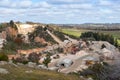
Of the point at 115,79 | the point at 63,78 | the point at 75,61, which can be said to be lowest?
the point at 75,61

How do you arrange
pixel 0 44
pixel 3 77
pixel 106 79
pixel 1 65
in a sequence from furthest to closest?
pixel 0 44 < pixel 106 79 < pixel 1 65 < pixel 3 77

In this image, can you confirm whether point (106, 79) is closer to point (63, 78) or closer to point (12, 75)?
point (63, 78)

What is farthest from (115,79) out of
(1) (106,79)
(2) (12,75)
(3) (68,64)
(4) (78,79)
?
(3) (68,64)

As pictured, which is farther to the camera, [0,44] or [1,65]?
[0,44]

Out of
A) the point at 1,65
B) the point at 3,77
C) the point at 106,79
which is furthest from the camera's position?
the point at 106,79

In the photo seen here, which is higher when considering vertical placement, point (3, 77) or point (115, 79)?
point (3, 77)

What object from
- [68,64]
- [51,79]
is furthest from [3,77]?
[68,64]

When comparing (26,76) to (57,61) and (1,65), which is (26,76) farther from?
(57,61)

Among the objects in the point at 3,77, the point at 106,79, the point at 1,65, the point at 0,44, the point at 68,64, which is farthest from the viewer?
the point at 0,44

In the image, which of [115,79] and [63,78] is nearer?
[63,78]
